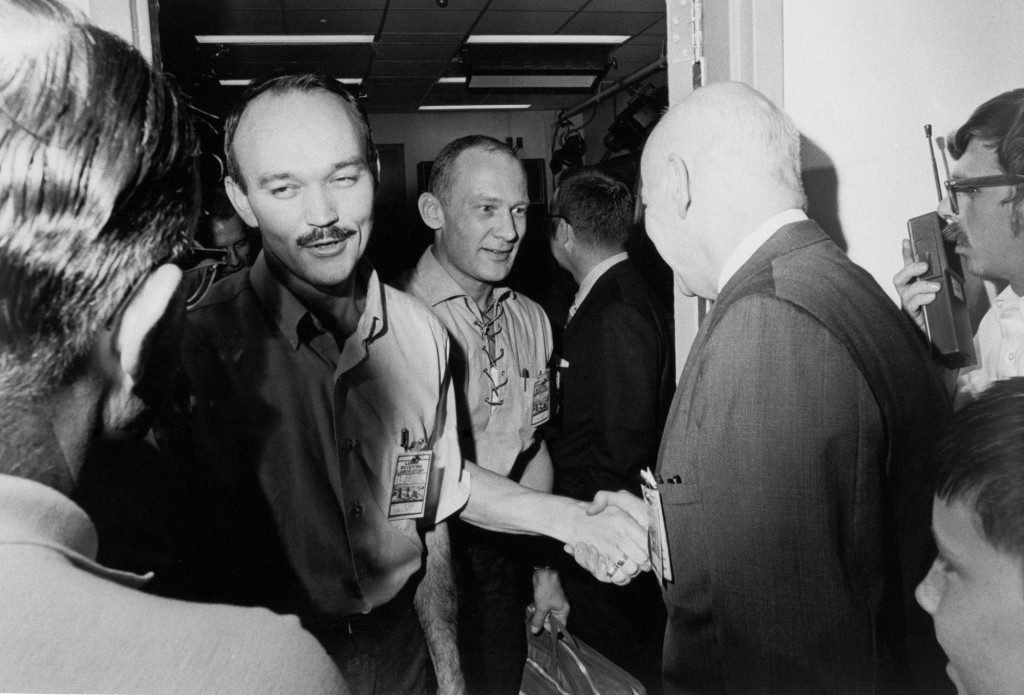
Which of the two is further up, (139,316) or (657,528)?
(139,316)

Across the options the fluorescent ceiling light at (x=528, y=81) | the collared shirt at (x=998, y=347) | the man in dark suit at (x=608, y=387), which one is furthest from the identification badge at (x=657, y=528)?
the fluorescent ceiling light at (x=528, y=81)

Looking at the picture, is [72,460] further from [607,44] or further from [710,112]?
[607,44]

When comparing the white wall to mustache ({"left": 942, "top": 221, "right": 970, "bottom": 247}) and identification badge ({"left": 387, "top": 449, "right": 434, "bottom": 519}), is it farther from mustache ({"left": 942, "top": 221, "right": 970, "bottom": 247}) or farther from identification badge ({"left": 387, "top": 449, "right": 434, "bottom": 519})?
identification badge ({"left": 387, "top": 449, "right": 434, "bottom": 519})

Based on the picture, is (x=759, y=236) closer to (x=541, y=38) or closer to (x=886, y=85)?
(x=886, y=85)

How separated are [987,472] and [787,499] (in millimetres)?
489

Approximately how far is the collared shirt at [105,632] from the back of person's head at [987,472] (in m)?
1.08

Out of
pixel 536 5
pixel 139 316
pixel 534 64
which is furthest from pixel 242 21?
pixel 139 316

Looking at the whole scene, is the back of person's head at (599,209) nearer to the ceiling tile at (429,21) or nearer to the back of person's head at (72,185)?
the back of person's head at (72,185)

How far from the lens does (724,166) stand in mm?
1127

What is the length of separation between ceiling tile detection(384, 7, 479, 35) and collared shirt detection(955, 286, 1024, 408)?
4390 mm

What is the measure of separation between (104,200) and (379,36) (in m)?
4.76

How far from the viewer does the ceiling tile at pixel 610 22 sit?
536cm

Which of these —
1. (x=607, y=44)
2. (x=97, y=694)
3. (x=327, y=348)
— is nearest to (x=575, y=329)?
(x=327, y=348)

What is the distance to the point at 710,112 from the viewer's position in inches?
44.7
